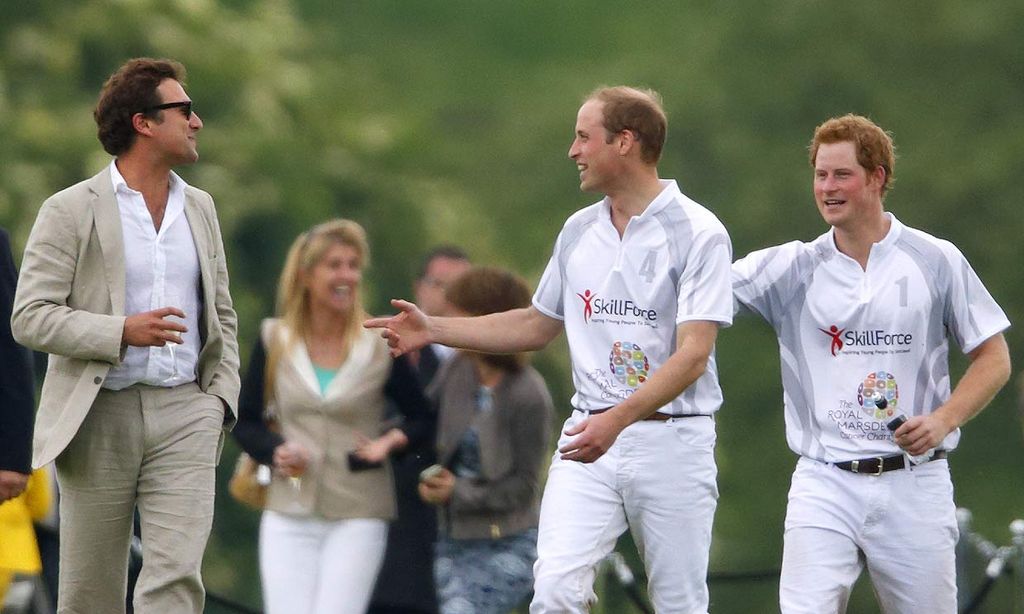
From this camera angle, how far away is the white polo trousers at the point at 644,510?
8273 mm

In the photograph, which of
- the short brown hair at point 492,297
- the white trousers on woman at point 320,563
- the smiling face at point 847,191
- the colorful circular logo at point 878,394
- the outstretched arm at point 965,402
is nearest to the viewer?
the outstretched arm at point 965,402

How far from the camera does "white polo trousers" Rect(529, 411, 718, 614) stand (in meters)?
8.27

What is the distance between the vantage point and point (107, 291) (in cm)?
827

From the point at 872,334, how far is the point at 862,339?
1.6 inches

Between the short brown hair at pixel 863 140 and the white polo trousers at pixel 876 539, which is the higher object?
the short brown hair at pixel 863 140

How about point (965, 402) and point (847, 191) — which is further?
point (847, 191)

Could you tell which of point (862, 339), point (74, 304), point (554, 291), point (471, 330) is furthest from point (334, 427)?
point (862, 339)

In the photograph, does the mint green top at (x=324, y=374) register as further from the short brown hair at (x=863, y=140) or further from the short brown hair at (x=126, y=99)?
the short brown hair at (x=863, y=140)

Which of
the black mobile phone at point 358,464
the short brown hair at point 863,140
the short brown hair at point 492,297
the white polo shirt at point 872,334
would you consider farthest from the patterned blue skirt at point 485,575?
the short brown hair at point 863,140

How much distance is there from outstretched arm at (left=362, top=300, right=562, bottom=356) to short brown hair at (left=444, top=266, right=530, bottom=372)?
41.5 inches

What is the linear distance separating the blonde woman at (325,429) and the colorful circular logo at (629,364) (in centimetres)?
162

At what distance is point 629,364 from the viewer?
8.35 meters

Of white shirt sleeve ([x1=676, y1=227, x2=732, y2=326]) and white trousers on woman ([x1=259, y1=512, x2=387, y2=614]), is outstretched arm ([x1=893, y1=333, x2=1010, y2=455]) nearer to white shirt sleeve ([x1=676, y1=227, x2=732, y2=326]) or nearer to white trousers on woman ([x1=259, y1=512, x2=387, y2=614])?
white shirt sleeve ([x1=676, y1=227, x2=732, y2=326])

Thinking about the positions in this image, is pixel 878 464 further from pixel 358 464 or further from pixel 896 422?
pixel 358 464
